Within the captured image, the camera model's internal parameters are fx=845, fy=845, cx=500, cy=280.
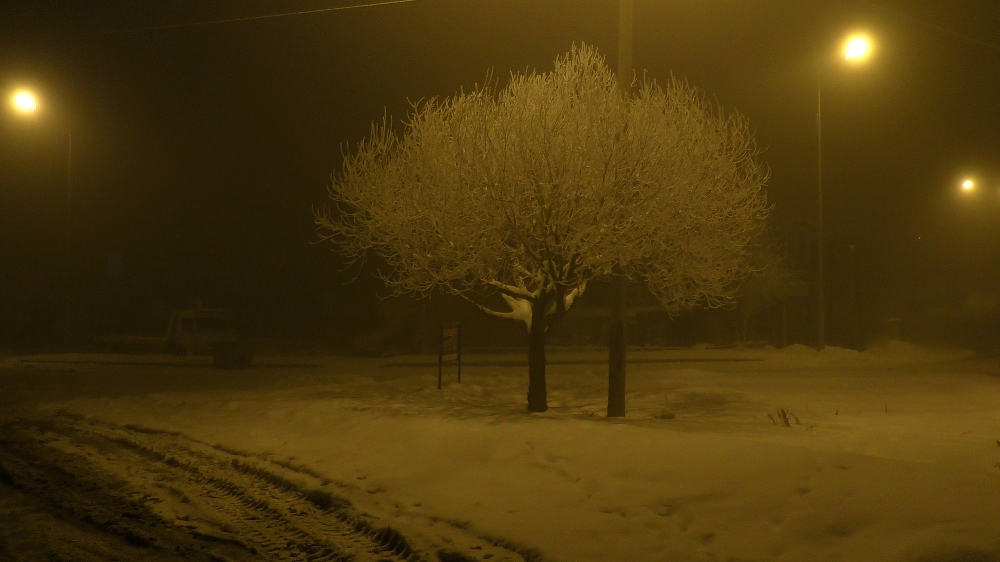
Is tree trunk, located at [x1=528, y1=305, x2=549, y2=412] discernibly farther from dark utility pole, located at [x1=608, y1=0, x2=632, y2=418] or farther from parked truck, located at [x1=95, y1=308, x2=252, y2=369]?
parked truck, located at [x1=95, y1=308, x2=252, y2=369]

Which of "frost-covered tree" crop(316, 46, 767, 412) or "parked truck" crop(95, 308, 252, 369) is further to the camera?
"parked truck" crop(95, 308, 252, 369)

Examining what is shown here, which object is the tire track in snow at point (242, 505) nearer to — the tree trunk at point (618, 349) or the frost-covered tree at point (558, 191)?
the frost-covered tree at point (558, 191)

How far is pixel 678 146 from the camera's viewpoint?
11836 millimetres

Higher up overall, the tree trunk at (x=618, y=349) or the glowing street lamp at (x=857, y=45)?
the glowing street lamp at (x=857, y=45)

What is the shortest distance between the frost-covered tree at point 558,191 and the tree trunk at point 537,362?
2cm

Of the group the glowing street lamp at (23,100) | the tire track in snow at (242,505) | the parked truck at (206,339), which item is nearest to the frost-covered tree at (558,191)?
the tire track in snow at (242,505)

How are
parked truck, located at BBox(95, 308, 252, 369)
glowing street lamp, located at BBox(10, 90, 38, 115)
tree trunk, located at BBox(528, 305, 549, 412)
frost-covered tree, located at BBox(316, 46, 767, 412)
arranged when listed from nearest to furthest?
frost-covered tree, located at BBox(316, 46, 767, 412), tree trunk, located at BBox(528, 305, 549, 412), glowing street lamp, located at BBox(10, 90, 38, 115), parked truck, located at BBox(95, 308, 252, 369)

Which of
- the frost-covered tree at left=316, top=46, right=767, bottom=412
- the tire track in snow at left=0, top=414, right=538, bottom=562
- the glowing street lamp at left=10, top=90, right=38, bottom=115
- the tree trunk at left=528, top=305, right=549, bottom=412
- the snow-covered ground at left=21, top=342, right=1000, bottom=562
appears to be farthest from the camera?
the glowing street lamp at left=10, top=90, right=38, bottom=115

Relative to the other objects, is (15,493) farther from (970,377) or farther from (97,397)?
(970,377)

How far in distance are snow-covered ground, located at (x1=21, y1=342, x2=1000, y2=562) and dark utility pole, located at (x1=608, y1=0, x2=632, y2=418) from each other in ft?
2.24

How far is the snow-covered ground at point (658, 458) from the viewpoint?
19.9 ft

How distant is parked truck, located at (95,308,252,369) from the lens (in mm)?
26688

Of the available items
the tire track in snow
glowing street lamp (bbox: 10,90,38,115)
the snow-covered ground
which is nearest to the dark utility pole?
the snow-covered ground

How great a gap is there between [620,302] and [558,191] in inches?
75.8
